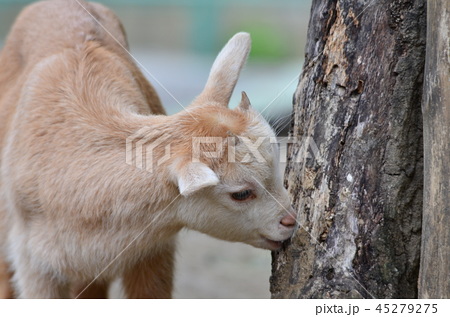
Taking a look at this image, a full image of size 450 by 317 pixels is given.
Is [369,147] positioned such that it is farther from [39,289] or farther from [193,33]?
[193,33]

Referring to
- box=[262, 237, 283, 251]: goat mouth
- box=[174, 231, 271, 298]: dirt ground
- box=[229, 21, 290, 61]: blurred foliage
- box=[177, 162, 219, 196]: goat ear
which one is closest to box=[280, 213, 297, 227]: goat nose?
box=[262, 237, 283, 251]: goat mouth

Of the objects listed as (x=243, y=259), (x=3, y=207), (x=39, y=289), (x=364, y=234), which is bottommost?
(x=243, y=259)

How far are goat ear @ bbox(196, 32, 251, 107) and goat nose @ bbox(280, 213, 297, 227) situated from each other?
0.86m

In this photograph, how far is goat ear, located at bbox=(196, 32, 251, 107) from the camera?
15.3 feet

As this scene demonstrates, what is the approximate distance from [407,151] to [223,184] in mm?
1076

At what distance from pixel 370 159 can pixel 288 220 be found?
2.17 feet

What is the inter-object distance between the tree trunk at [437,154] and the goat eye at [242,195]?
1.10m

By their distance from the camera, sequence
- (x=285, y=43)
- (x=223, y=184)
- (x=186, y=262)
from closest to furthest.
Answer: (x=223, y=184) < (x=186, y=262) < (x=285, y=43)

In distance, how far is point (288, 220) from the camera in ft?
14.1

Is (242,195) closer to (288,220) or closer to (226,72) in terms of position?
(288,220)

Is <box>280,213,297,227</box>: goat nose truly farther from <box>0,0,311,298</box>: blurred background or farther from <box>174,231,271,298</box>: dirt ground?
<box>0,0,311,298</box>: blurred background
